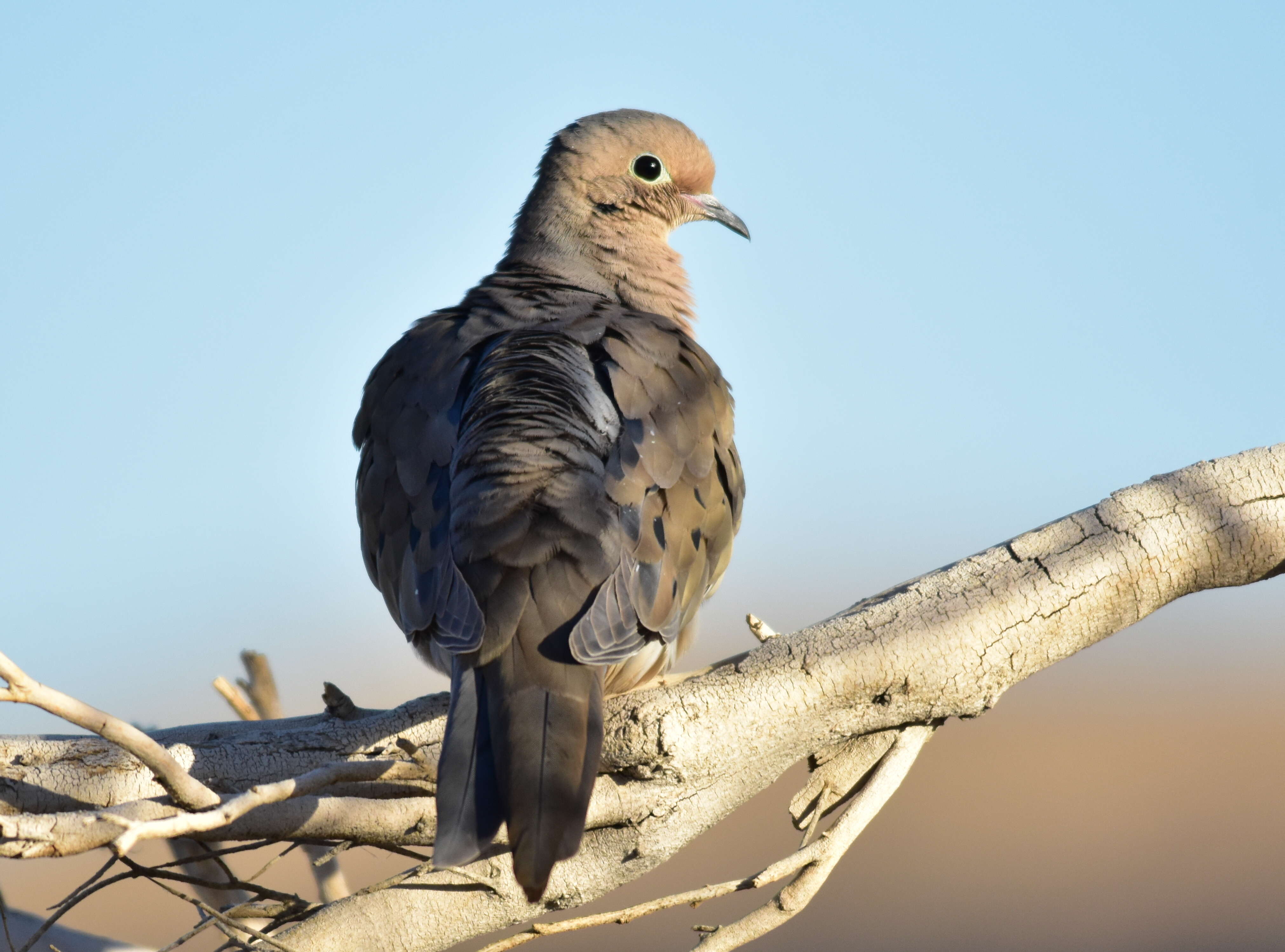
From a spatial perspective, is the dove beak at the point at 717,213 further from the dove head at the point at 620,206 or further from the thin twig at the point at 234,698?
the thin twig at the point at 234,698

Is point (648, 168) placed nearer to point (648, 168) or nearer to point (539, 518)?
point (648, 168)

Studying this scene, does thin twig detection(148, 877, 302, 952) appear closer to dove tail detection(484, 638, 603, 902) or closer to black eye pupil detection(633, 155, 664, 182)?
dove tail detection(484, 638, 603, 902)

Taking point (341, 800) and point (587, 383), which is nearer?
point (341, 800)

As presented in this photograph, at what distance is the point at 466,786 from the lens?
6.29 feet

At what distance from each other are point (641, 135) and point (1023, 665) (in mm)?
2354

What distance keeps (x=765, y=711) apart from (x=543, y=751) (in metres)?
0.56

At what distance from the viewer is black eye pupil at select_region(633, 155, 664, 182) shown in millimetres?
3988

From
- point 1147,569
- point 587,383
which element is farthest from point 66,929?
point 1147,569

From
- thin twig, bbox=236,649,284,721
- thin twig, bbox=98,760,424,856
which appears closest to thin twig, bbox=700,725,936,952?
thin twig, bbox=98,760,424,856

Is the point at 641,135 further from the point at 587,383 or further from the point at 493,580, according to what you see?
the point at 493,580

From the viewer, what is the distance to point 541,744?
1.98 metres

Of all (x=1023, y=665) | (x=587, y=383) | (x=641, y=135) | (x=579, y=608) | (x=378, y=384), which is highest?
(x=641, y=135)

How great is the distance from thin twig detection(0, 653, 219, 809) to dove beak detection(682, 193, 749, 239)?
9.52ft

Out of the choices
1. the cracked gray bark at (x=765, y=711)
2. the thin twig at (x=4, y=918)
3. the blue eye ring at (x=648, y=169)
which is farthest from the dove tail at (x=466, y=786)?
the blue eye ring at (x=648, y=169)
